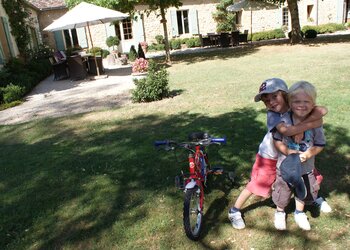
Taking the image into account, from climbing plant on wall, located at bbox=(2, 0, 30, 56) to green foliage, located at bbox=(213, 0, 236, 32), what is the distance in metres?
14.8

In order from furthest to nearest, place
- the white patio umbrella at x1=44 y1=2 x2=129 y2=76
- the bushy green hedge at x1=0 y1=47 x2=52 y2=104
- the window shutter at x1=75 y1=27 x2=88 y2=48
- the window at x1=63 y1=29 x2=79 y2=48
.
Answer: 1. the window at x1=63 y1=29 x2=79 y2=48
2. the window shutter at x1=75 y1=27 x2=88 y2=48
3. the white patio umbrella at x1=44 y1=2 x2=129 y2=76
4. the bushy green hedge at x1=0 y1=47 x2=52 y2=104

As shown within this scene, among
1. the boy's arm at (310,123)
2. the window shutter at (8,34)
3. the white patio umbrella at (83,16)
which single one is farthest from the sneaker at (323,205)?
the window shutter at (8,34)

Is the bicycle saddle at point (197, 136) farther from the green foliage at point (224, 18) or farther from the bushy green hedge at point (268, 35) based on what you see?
the bushy green hedge at point (268, 35)

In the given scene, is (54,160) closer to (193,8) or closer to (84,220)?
(84,220)

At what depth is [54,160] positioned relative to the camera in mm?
4879

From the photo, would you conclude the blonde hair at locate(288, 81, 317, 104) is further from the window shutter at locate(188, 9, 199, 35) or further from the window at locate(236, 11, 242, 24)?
the window at locate(236, 11, 242, 24)

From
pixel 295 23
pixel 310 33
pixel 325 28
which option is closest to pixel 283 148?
pixel 295 23

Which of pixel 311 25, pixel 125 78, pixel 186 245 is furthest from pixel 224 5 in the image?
pixel 186 245

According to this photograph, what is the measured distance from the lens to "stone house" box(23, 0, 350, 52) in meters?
23.0

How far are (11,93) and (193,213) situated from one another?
866 centimetres

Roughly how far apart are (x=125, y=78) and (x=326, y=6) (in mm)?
22239

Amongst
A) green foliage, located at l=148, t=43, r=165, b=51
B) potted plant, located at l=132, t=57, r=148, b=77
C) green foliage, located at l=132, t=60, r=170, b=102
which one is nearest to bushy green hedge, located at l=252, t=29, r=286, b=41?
green foliage, located at l=148, t=43, r=165, b=51

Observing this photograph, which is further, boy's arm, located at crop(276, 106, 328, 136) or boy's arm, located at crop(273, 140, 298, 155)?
boy's arm, located at crop(273, 140, 298, 155)

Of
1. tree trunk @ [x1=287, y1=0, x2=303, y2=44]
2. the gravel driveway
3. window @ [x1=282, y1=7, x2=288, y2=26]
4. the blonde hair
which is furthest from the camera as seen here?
window @ [x1=282, y1=7, x2=288, y2=26]
